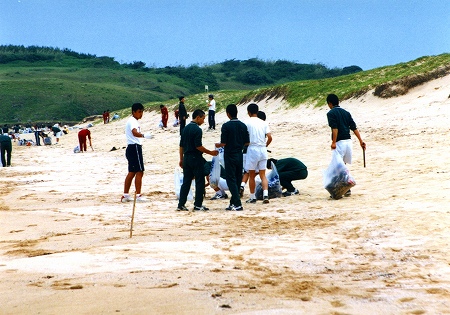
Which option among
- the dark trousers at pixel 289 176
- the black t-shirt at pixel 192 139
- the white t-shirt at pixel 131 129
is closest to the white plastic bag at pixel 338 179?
the dark trousers at pixel 289 176

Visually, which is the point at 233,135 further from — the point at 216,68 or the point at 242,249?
the point at 216,68

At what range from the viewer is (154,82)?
314 ft

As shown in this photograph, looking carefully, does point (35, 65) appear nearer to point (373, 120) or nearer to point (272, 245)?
point (373, 120)

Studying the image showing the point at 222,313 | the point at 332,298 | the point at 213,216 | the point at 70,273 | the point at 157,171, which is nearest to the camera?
the point at 222,313

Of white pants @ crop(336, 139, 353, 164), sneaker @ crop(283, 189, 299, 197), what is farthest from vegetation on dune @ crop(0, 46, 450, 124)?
white pants @ crop(336, 139, 353, 164)

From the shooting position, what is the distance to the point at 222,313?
380cm

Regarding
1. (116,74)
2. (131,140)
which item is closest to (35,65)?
(116,74)

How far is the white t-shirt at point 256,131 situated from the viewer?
370 inches

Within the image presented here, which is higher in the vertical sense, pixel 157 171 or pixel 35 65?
pixel 35 65

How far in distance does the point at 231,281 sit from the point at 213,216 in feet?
12.7

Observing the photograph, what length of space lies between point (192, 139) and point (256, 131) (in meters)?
1.13

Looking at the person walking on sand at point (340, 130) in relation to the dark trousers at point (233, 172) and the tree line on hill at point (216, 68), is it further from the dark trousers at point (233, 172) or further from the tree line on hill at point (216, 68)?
the tree line on hill at point (216, 68)

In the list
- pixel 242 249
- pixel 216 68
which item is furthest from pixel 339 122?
pixel 216 68

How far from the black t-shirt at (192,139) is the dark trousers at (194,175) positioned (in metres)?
0.08
